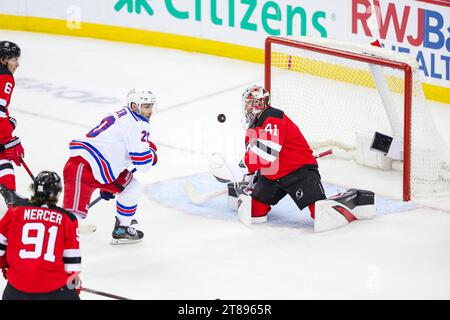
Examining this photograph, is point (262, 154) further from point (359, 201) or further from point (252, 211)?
point (359, 201)

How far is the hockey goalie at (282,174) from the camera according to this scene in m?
6.45

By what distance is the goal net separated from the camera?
7.09 m

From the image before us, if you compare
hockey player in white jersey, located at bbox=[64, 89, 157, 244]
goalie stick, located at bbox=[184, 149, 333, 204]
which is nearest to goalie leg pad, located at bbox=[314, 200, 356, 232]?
goalie stick, located at bbox=[184, 149, 333, 204]

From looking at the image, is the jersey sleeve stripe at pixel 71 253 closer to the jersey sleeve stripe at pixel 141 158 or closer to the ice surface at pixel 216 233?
the ice surface at pixel 216 233

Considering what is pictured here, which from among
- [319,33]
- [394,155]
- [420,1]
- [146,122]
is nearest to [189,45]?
[319,33]

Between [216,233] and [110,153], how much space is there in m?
0.78

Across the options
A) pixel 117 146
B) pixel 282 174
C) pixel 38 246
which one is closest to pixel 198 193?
pixel 282 174

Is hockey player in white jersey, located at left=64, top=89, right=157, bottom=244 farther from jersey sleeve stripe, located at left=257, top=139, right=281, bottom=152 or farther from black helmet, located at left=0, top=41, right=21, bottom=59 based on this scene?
black helmet, located at left=0, top=41, right=21, bottom=59

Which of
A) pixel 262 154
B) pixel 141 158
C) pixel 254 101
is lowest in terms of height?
pixel 262 154

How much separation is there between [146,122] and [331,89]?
256cm

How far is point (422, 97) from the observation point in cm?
710

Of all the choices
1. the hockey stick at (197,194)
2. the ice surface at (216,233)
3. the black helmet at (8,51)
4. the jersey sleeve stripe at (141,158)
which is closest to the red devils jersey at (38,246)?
the ice surface at (216,233)

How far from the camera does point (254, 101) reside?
6.50m
